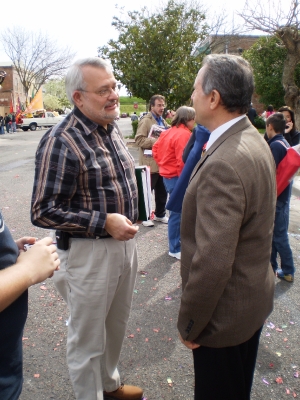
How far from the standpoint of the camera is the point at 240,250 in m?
1.50

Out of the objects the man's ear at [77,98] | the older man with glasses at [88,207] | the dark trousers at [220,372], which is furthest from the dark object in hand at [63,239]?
the dark trousers at [220,372]

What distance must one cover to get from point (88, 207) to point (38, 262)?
66 cm

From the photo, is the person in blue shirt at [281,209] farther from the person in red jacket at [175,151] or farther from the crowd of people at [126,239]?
the crowd of people at [126,239]

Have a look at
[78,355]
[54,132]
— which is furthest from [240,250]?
[78,355]

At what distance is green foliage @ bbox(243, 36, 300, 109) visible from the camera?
74.1 feet

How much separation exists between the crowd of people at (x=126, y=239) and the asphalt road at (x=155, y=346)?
322 mm

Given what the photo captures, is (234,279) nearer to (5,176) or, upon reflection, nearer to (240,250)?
(240,250)

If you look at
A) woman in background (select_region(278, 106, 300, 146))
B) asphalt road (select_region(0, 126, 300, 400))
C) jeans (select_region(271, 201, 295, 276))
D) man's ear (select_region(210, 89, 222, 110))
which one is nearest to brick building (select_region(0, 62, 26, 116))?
woman in background (select_region(278, 106, 300, 146))

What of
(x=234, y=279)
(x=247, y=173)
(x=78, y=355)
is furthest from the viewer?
(x=78, y=355)

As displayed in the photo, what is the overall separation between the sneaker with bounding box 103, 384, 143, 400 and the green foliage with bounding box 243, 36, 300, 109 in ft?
77.0

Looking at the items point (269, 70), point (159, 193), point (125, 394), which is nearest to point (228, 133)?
point (125, 394)

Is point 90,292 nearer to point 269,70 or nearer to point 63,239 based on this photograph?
point 63,239

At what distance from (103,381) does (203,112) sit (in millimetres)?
1839

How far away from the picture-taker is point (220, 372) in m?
1.62
